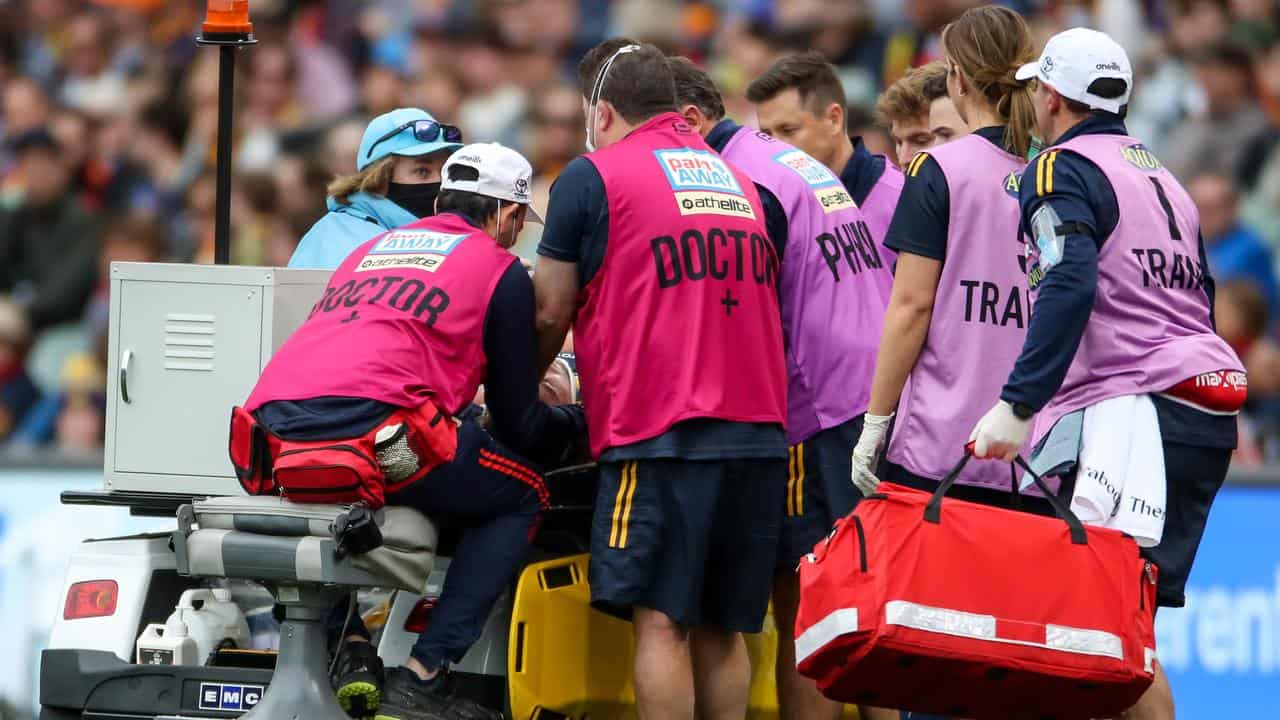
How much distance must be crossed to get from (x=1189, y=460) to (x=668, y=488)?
4.78 ft

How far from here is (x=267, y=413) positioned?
542cm

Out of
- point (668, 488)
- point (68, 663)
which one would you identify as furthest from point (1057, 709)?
point (68, 663)

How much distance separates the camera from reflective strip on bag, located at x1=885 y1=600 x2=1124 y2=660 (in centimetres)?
482

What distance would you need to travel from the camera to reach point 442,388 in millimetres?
5500

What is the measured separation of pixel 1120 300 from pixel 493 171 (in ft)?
6.15

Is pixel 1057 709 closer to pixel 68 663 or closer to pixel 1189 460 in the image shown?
pixel 1189 460

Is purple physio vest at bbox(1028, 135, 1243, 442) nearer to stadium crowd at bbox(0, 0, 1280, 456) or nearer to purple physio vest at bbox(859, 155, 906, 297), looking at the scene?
purple physio vest at bbox(859, 155, 906, 297)

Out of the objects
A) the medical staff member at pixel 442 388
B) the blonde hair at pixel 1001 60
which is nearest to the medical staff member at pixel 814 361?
the blonde hair at pixel 1001 60

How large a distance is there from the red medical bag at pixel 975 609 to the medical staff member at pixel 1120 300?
0.82 feet

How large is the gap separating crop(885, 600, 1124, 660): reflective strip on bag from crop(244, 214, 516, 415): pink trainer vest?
1485 mm

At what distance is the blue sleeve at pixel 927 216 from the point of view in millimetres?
5582

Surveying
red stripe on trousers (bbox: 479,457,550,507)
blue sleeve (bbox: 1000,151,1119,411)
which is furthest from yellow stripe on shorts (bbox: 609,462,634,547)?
blue sleeve (bbox: 1000,151,1119,411)

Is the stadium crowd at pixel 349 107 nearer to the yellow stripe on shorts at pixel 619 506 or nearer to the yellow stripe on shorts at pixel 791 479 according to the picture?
the yellow stripe on shorts at pixel 791 479

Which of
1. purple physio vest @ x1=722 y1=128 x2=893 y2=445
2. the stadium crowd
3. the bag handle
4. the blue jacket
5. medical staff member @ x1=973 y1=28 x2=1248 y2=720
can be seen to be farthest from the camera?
the stadium crowd
